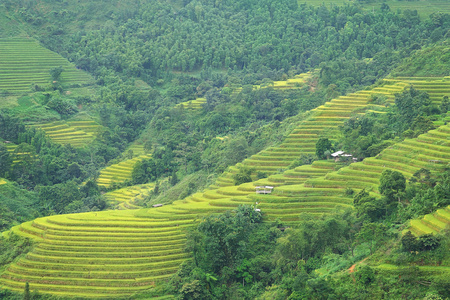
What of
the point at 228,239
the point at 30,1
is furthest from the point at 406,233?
the point at 30,1

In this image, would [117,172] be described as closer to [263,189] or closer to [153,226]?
[153,226]

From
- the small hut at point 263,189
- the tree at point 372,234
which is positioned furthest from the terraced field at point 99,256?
the tree at point 372,234

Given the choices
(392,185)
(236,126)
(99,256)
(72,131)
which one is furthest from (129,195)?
(392,185)

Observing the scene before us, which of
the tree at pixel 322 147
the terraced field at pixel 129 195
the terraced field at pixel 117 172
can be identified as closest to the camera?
the tree at pixel 322 147

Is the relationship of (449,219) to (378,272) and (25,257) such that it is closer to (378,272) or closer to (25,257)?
(378,272)

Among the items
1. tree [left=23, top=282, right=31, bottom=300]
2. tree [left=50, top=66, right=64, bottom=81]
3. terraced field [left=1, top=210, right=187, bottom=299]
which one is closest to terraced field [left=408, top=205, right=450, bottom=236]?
terraced field [left=1, top=210, right=187, bottom=299]

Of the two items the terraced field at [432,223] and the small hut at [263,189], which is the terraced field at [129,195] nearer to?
the small hut at [263,189]
